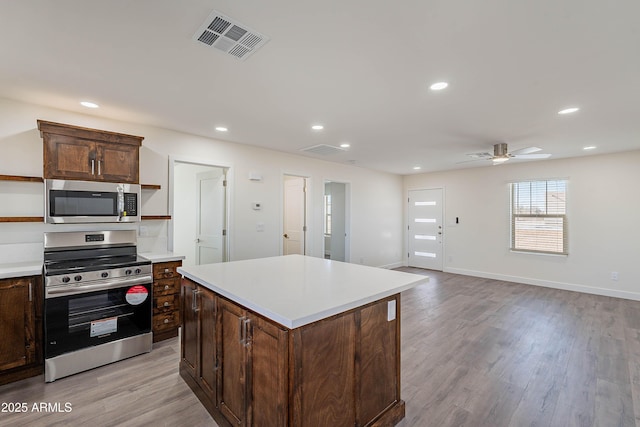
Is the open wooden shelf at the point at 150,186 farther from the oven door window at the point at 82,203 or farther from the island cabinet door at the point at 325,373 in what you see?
the island cabinet door at the point at 325,373

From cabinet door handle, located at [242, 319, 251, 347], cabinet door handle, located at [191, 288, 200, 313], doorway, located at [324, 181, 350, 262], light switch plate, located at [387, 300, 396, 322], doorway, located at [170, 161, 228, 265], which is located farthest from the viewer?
doorway, located at [324, 181, 350, 262]

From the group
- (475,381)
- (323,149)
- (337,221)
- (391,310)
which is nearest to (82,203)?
(391,310)

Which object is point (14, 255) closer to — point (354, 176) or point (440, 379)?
point (440, 379)

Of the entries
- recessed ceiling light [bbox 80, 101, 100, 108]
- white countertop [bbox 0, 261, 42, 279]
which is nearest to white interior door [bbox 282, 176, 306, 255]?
recessed ceiling light [bbox 80, 101, 100, 108]

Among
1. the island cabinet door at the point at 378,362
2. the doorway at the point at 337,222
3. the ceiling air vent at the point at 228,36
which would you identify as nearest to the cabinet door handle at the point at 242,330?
the island cabinet door at the point at 378,362

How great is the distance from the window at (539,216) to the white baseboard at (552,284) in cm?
59

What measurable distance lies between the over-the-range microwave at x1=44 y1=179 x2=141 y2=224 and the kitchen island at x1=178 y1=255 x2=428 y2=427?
4.52 ft

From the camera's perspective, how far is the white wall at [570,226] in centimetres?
479

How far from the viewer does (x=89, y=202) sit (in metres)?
2.85

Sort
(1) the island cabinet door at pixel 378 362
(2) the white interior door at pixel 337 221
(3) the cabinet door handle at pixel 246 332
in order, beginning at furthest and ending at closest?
(2) the white interior door at pixel 337 221 → (1) the island cabinet door at pixel 378 362 → (3) the cabinet door handle at pixel 246 332

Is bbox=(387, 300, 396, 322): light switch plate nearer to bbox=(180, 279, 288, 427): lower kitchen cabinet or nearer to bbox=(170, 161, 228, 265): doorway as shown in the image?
bbox=(180, 279, 288, 427): lower kitchen cabinet

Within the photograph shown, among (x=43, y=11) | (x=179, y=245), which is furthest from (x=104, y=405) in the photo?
(x=179, y=245)

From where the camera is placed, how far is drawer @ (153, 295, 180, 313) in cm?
305

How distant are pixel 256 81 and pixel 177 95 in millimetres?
854
